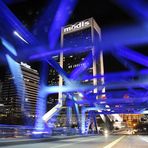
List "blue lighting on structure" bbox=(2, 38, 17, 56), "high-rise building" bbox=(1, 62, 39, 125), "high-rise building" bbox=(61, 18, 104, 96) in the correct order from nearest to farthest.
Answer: "blue lighting on structure" bbox=(2, 38, 17, 56) → "high-rise building" bbox=(1, 62, 39, 125) → "high-rise building" bbox=(61, 18, 104, 96)

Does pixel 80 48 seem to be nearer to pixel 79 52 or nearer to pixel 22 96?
pixel 79 52

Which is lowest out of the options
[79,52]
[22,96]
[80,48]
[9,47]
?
[22,96]

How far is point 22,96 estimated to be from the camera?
42375 mm

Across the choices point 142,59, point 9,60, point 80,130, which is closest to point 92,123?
point 80,130

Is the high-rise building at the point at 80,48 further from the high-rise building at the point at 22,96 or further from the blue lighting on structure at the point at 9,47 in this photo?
the blue lighting on structure at the point at 9,47

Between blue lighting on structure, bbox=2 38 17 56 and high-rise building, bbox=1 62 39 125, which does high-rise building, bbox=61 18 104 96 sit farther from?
blue lighting on structure, bbox=2 38 17 56

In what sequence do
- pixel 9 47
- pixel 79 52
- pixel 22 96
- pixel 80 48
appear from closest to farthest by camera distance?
pixel 9 47 → pixel 22 96 → pixel 80 48 → pixel 79 52

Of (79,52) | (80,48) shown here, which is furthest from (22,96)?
(79,52)

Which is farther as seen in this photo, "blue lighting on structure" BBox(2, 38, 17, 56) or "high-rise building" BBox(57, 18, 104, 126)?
"high-rise building" BBox(57, 18, 104, 126)

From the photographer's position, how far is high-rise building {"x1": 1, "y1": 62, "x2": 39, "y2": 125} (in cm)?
4450

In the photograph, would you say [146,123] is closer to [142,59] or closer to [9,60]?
[142,59]

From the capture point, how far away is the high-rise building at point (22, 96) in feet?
146

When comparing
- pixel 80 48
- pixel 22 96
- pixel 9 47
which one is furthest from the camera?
pixel 80 48

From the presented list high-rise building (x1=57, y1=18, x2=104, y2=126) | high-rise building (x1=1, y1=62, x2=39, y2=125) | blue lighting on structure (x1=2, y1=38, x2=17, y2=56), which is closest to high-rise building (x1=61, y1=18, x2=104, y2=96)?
high-rise building (x1=57, y1=18, x2=104, y2=126)
